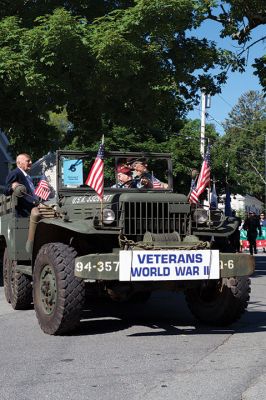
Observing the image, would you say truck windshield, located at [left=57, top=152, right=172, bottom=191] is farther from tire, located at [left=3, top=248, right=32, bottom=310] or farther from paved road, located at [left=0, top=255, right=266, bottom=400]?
paved road, located at [left=0, top=255, right=266, bottom=400]

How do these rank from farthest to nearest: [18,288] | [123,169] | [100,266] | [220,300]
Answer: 1. [18,288]
2. [123,169]
3. [220,300]
4. [100,266]

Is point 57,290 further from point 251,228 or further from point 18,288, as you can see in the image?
point 251,228

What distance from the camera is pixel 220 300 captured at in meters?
7.19

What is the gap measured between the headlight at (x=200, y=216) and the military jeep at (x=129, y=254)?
0.04ft

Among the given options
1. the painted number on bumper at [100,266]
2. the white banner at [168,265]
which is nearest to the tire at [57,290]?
the painted number on bumper at [100,266]

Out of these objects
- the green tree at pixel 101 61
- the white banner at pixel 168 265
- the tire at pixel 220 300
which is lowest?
the tire at pixel 220 300

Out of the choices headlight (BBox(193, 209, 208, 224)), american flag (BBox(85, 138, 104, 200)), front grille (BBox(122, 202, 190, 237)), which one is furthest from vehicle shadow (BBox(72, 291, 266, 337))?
american flag (BBox(85, 138, 104, 200))

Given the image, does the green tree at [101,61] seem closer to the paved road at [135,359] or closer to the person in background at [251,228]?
the paved road at [135,359]

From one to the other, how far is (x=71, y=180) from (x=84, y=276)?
2.24m

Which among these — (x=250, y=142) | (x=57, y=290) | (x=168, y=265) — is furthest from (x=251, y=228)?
(x=250, y=142)

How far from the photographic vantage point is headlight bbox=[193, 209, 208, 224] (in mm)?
7012

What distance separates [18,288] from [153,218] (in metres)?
2.72

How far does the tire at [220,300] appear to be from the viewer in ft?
23.0

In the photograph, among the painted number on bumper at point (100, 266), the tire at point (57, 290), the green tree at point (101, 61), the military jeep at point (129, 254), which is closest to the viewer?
the painted number on bumper at point (100, 266)
